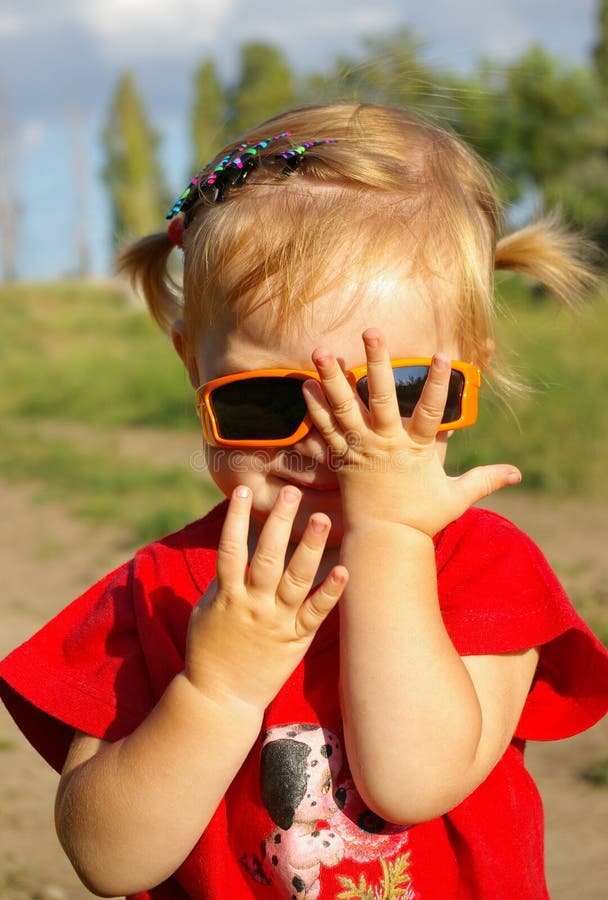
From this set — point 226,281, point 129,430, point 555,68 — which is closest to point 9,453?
point 129,430

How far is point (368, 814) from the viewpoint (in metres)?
1.51

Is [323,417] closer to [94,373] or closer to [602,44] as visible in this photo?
[94,373]

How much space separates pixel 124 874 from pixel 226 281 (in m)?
0.90

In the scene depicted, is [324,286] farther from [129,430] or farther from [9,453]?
[129,430]

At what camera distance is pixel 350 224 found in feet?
5.05

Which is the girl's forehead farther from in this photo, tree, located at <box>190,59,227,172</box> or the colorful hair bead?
tree, located at <box>190,59,227,172</box>

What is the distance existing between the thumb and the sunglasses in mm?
96

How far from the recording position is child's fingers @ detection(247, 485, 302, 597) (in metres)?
1.33

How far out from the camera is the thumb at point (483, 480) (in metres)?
1.40

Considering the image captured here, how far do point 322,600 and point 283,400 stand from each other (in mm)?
327

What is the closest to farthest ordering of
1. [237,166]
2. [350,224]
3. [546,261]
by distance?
[350,224] < [237,166] < [546,261]

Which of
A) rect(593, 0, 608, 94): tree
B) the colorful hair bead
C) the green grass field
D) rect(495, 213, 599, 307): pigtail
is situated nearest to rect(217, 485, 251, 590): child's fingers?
the colorful hair bead

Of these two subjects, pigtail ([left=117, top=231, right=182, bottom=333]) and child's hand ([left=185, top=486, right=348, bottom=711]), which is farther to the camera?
pigtail ([left=117, top=231, right=182, bottom=333])

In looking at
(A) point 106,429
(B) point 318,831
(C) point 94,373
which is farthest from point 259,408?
(C) point 94,373
